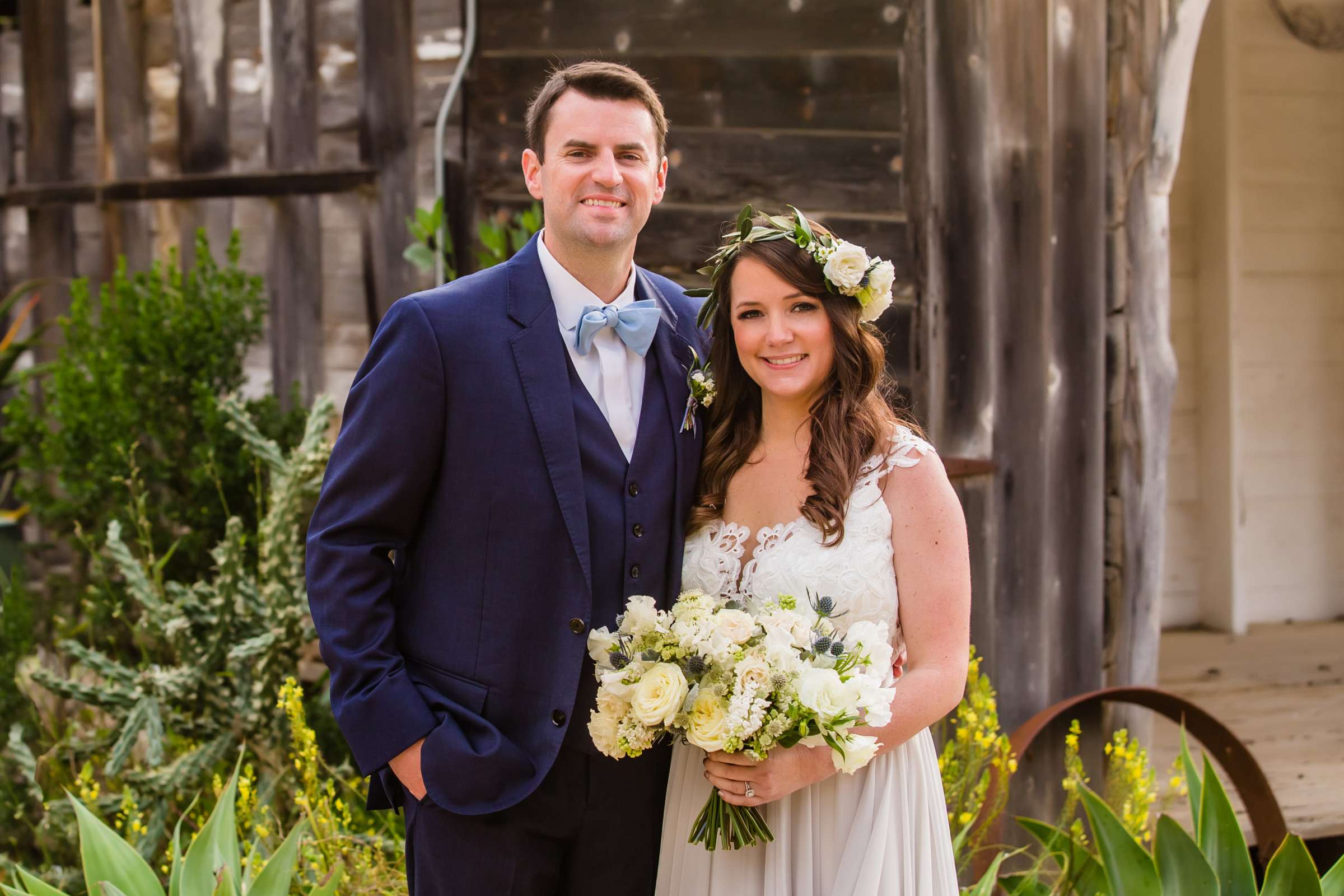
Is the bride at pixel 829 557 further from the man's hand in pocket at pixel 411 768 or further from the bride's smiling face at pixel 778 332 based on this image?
the man's hand in pocket at pixel 411 768

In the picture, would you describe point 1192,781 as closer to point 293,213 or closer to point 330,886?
point 330,886

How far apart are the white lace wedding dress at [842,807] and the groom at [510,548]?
0.14 metres

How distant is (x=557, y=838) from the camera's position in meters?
2.34

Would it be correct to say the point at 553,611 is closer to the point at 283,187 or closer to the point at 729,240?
the point at 729,240

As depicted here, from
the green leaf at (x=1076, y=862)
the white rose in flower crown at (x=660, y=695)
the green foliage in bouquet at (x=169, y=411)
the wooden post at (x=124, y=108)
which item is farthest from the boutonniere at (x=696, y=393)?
the wooden post at (x=124, y=108)

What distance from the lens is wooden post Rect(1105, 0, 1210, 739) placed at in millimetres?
4004

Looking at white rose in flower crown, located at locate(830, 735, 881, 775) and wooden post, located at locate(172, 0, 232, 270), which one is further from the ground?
wooden post, located at locate(172, 0, 232, 270)

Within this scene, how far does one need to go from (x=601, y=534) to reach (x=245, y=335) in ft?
9.42

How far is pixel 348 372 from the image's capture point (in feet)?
15.4

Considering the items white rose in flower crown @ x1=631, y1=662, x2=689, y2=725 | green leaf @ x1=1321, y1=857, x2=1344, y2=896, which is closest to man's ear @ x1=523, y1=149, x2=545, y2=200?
white rose in flower crown @ x1=631, y1=662, x2=689, y2=725

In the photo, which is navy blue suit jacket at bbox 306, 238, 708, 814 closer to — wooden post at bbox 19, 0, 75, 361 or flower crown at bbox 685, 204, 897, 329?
flower crown at bbox 685, 204, 897, 329

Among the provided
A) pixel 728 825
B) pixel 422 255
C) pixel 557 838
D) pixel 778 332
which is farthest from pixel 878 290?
pixel 422 255

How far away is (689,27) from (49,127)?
3.33m

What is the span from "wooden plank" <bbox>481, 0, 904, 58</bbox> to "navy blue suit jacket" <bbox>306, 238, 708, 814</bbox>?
200cm
